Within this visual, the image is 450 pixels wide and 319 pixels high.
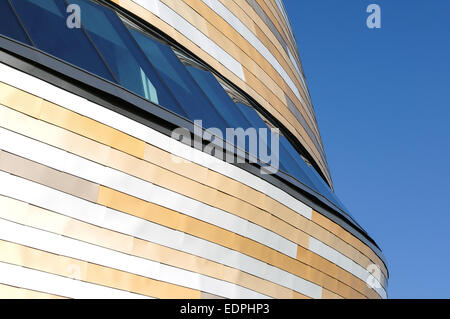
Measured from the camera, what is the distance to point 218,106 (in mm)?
10211

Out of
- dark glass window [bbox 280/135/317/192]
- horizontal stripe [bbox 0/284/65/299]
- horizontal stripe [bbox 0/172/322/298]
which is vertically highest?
dark glass window [bbox 280/135/317/192]

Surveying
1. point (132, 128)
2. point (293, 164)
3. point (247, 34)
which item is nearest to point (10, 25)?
point (132, 128)

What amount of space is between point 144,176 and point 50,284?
177 cm

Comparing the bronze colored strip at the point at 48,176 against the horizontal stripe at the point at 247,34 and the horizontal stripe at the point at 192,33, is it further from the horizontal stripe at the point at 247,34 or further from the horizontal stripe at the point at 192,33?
the horizontal stripe at the point at 247,34

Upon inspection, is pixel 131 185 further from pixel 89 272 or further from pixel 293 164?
pixel 293 164

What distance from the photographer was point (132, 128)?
295 inches

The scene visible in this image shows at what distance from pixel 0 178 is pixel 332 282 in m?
6.18

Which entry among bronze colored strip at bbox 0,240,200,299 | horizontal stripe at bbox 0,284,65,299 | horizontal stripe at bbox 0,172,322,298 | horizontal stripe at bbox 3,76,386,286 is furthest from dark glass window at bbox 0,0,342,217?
horizontal stripe at bbox 0,284,65,299

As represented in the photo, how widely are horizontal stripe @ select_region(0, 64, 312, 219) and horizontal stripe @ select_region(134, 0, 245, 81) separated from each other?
11.9 feet

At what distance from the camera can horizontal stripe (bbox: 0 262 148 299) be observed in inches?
242

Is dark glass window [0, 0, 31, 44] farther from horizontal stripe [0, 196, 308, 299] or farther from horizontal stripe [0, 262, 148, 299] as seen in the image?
horizontal stripe [0, 262, 148, 299]

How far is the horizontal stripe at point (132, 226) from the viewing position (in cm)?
645
